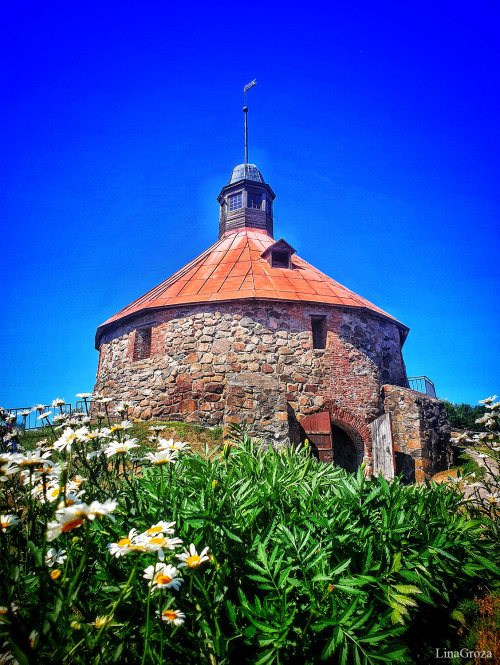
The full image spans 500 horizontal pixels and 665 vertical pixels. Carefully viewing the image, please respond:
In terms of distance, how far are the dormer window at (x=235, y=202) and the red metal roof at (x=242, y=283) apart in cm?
303

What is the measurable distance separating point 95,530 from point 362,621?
1423mm

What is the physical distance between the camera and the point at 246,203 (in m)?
17.0

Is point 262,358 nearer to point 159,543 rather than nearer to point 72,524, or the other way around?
point 159,543

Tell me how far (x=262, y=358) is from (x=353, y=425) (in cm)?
303

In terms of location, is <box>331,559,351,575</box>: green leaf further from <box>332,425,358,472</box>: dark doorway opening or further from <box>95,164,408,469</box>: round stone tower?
<box>332,425,358,472</box>: dark doorway opening

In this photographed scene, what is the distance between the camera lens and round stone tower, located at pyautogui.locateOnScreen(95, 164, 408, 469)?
9859 millimetres

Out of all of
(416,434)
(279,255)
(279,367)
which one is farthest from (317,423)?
(279,255)

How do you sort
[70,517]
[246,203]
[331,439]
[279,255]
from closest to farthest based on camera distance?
[70,517] < [331,439] < [279,255] < [246,203]

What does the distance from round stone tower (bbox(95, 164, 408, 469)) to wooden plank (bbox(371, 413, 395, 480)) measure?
286 millimetres

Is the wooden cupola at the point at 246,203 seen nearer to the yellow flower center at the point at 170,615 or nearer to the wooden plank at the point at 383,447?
the wooden plank at the point at 383,447

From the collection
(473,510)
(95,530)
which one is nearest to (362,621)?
(95,530)

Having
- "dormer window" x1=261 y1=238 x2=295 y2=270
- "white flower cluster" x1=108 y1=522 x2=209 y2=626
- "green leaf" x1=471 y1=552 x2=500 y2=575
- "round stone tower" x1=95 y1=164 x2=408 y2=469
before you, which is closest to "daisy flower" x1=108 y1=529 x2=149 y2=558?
"white flower cluster" x1=108 y1=522 x2=209 y2=626

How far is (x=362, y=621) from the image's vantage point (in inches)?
70.1

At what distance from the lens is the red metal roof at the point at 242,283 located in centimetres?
1111
